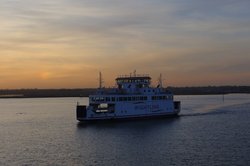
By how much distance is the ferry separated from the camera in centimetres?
8562

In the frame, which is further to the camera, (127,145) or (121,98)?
(121,98)

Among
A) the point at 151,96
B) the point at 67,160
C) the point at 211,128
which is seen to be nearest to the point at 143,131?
the point at 211,128

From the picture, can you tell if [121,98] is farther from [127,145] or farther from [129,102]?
[127,145]

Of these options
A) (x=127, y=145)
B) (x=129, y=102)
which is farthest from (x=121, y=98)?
(x=127, y=145)

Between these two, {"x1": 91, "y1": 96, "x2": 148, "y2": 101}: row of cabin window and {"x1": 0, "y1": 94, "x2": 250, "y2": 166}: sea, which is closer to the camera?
{"x1": 0, "y1": 94, "x2": 250, "y2": 166}: sea

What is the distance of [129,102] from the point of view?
8875 centimetres

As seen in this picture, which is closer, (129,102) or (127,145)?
(127,145)

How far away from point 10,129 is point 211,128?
35684 millimetres

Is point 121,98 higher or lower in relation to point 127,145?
higher

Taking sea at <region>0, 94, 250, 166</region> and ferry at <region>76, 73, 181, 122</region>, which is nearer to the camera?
sea at <region>0, 94, 250, 166</region>

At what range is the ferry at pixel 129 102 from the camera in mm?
85625

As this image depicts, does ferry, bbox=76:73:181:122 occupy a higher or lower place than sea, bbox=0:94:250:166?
higher

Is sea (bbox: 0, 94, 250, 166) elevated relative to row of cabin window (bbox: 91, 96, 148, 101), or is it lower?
lower

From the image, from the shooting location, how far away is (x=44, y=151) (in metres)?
52.9
